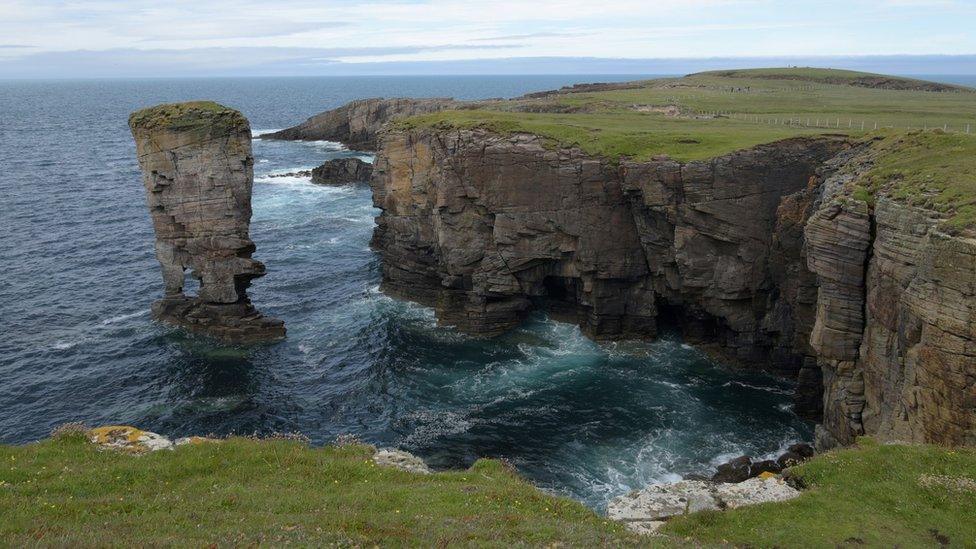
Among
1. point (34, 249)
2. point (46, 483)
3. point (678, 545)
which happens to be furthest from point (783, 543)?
point (34, 249)

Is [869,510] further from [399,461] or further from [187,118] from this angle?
[187,118]

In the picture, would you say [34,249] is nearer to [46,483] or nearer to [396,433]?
[396,433]

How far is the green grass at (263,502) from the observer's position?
1908cm

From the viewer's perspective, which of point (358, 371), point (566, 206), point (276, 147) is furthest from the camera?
point (276, 147)

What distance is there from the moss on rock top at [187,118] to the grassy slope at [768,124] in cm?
1659

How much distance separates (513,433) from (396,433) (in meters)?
7.07

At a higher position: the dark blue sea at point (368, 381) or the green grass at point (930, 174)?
the green grass at point (930, 174)

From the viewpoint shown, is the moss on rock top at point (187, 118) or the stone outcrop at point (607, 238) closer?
the stone outcrop at point (607, 238)

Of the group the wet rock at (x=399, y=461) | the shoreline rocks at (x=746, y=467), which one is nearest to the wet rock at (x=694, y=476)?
the shoreline rocks at (x=746, y=467)

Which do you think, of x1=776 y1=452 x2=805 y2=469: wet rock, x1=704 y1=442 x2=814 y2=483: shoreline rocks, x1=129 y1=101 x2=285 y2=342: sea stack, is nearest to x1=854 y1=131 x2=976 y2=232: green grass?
x1=704 y1=442 x2=814 y2=483: shoreline rocks

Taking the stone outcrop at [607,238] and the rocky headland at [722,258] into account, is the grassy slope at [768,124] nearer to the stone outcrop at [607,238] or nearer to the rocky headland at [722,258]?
the rocky headland at [722,258]

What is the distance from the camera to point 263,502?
22.1 meters

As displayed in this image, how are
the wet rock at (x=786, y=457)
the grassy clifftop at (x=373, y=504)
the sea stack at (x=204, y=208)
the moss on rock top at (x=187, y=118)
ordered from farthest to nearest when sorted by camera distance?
the sea stack at (x=204, y=208) → the moss on rock top at (x=187, y=118) → the wet rock at (x=786, y=457) → the grassy clifftop at (x=373, y=504)

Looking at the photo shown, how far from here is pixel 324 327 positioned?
61438 millimetres
